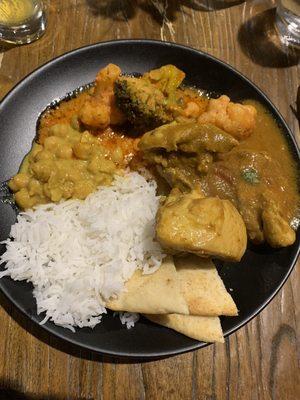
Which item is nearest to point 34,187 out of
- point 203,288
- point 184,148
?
point 184,148

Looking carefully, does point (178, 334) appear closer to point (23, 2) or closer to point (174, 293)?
point (174, 293)

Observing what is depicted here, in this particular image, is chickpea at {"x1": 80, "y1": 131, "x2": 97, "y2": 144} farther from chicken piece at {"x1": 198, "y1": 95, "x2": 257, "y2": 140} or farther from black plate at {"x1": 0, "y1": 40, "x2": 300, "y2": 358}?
chicken piece at {"x1": 198, "y1": 95, "x2": 257, "y2": 140}

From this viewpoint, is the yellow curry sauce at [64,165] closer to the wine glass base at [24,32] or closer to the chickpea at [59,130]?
the chickpea at [59,130]

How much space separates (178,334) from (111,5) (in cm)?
311

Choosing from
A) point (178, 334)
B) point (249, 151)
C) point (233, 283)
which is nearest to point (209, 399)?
point (178, 334)

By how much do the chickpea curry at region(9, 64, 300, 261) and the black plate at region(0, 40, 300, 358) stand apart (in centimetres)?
12

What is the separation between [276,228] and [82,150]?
1.43m

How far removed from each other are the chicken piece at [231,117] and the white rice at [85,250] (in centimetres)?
73

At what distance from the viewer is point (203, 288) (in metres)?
2.89

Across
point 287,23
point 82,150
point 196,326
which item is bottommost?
point 196,326

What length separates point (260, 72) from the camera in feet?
13.7

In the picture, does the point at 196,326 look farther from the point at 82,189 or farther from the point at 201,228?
the point at 82,189

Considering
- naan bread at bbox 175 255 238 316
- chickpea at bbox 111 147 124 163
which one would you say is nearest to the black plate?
naan bread at bbox 175 255 238 316

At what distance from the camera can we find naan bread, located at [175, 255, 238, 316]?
9.27 ft
